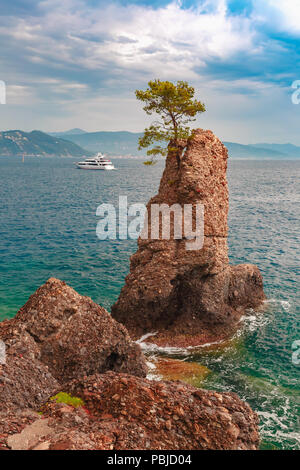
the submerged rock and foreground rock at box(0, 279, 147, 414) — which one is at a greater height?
foreground rock at box(0, 279, 147, 414)

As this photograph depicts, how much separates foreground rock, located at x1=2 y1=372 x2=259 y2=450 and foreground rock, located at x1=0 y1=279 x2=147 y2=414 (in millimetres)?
2144

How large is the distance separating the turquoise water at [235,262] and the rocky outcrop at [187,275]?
8.64 ft

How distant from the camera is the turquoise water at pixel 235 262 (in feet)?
71.5

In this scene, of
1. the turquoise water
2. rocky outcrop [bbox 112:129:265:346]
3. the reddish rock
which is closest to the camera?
the reddish rock

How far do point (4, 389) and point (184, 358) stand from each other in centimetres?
1480

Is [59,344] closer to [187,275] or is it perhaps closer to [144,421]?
[144,421]

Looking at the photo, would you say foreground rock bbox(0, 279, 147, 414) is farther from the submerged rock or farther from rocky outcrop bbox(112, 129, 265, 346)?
rocky outcrop bbox(112, 129, 265, 346)

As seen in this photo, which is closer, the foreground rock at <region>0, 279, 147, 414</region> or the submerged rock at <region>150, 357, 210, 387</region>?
the foreground rock at <region>0, 279, 147, 414</region>

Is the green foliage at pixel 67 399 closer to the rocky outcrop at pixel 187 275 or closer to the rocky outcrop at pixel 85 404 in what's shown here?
the rocky outcrop at pixel 85 404

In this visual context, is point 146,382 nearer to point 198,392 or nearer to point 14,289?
point 198,392

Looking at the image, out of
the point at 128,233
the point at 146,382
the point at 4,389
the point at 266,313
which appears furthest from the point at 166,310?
the point at 128,233

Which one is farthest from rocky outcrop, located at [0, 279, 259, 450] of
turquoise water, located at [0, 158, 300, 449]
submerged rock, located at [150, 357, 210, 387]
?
turquoise water, located at [0, 158, 300, 449]

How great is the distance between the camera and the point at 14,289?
35906 mm

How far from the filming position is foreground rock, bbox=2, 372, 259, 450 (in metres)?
11.0
